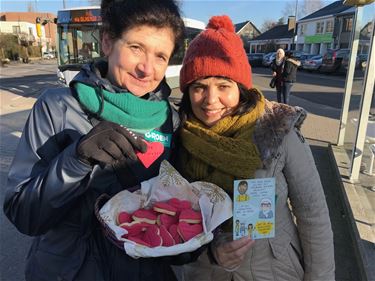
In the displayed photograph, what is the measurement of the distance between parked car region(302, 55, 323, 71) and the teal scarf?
2889cm

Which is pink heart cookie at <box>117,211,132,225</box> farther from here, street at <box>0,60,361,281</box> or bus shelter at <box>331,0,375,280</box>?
bus shelter at <box>331,0,375,280</box>

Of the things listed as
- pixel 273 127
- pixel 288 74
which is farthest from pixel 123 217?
pixel 288 74

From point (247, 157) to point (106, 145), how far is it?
66 cm

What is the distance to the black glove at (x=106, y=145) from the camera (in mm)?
1166

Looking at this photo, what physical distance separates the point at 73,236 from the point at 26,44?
208ft

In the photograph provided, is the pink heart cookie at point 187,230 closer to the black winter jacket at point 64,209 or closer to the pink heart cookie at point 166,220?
the pink heart cookie at point 166,220

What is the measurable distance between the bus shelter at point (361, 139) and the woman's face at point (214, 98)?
89.8 inches

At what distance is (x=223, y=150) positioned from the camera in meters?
1.60

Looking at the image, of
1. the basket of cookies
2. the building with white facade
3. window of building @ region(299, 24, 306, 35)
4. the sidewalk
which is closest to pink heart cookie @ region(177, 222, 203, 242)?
the basket of cookies

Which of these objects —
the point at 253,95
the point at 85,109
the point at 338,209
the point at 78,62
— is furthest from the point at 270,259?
the point at 78,62

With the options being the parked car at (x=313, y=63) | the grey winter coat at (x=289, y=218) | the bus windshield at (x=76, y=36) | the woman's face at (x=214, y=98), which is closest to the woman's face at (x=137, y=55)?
the woman's face at (x=214, y=98)

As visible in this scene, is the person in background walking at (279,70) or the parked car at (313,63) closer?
the person in background walking at (279,70)

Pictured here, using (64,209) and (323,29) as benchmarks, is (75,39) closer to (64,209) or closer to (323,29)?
(64,209)

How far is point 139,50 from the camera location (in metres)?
1.46
